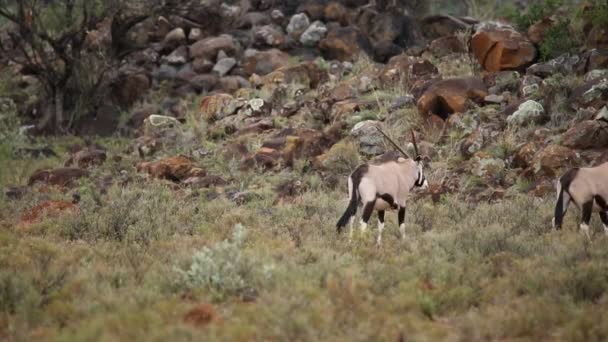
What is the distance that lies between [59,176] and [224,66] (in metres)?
11.1

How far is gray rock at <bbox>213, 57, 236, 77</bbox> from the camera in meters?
28.3

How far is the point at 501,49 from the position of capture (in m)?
20.7

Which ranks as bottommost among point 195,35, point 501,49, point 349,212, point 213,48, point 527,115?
point 213,48

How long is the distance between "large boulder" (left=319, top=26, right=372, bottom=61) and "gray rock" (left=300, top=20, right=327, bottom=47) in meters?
0.73

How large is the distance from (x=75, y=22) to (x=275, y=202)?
15.2m

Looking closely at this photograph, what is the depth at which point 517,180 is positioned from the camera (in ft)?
49.2

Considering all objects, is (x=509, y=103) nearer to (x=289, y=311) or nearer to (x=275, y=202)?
(x=275, y=202)

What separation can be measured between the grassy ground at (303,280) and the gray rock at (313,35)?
17.5m

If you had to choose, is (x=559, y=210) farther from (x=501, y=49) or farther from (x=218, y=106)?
(x=218, y=106)

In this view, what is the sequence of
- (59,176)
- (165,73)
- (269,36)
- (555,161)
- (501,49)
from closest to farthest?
(555,161)
(59,176)
(501,49)
(165,73)
(269,36)

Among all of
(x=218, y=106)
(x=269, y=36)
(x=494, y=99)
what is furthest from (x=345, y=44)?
(x=494, y=99)

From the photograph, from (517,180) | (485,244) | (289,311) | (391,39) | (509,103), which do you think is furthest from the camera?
(391,39)

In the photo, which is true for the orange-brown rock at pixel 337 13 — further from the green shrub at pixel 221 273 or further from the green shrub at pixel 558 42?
the green shrub at pixel 221 273

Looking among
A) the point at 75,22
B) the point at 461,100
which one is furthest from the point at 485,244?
the point at 75,22
